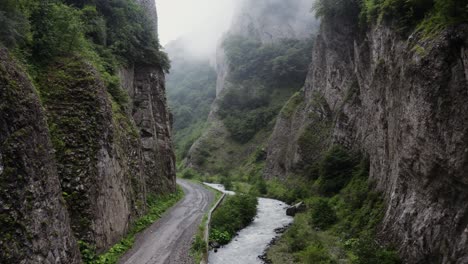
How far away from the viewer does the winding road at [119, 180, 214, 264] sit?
15602mm

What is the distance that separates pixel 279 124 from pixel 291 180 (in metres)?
15.0

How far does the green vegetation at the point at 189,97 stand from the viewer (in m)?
98.1

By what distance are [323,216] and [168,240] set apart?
1095cm

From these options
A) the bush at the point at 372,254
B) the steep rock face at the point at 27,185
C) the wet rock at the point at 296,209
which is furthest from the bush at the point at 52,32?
the wet rock at the point at 296,209

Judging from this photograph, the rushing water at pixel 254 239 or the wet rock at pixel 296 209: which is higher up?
the wet rock at pixel 296 209

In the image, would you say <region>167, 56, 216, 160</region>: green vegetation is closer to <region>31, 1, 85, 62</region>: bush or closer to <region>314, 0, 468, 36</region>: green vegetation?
<region>31, 1, 85, 62</region>: bush

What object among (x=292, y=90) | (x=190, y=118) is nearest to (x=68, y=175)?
(x=292, y=90)

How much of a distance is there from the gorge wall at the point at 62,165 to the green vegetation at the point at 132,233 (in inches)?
10.9

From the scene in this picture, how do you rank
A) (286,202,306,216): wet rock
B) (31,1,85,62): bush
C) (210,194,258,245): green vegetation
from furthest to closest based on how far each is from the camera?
(286,202,306,216): wet rock, (210,194,258,245): green vegetation, (31,1,85,62): bush

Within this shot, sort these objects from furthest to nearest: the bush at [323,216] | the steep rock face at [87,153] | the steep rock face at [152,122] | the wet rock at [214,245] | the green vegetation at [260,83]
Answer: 1. the green vegetation at [260,83]
2. the steep rock face at [152,122]
3. the bush at [323,216]
4. the wet rock at [214,245]
5. the steep rock face at [87,153]

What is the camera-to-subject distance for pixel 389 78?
763 inches

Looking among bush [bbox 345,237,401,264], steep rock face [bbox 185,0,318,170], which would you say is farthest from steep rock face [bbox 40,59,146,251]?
steep rock face [bbox 185,0,318,170]

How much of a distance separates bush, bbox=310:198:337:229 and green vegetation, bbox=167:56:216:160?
64.4 meters

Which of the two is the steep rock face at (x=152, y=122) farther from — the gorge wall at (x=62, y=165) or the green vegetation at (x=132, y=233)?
the gorge wall at (x=62, y=165)
